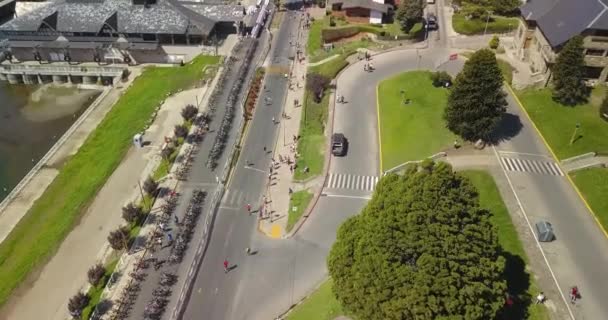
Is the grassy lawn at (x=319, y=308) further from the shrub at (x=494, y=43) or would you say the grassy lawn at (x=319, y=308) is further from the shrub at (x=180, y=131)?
the shrub at (x=494, y=43)

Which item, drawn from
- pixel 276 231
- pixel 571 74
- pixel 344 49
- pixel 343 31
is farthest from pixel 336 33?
pixel 276 231

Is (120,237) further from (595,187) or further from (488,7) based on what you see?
(488,7)

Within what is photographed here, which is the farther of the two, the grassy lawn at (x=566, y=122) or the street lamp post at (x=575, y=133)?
the street lamp post at (x=575, y=133)

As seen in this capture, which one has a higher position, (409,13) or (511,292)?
(409,13)

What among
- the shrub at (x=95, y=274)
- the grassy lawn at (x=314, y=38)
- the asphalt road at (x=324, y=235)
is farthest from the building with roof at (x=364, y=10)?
the shrub at (x=95, y=274)

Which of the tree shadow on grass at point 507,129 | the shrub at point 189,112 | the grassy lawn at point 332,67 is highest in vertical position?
the grassy lawn at point 332,67
